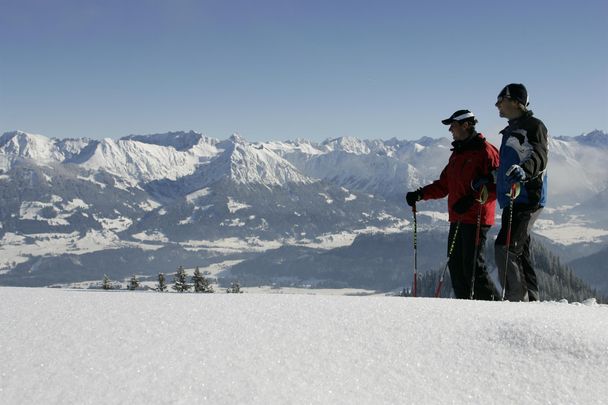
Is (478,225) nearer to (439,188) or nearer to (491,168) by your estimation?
(491,168)

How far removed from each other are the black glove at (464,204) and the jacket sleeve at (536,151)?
1239mm

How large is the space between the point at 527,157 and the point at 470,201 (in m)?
1.32

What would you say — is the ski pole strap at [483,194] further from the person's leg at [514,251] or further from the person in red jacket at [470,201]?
the person's leg at [514,251]

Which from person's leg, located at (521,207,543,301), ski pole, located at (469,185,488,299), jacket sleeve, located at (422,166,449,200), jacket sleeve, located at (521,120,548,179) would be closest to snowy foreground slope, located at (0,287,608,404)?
jacket sleeve, located at (521,120,548,179)

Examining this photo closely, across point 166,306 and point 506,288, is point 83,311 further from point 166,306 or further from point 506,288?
point 506,288

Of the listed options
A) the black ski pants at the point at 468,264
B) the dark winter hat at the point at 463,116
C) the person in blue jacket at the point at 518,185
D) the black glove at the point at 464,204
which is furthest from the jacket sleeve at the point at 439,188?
the person in blue jacket at the point at 518,185

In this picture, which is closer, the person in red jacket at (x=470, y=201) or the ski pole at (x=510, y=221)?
the ski pole at (x=510, y=221)

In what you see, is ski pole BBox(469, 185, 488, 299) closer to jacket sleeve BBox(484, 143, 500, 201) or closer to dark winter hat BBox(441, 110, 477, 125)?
jacket sleeve BBox(484, 143, 500, 201)

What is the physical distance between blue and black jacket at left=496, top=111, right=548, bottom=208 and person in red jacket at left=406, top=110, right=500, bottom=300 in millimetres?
698

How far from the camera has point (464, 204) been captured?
8.19 m

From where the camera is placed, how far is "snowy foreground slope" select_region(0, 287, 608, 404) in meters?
3.27

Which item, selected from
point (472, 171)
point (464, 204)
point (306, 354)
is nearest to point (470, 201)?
point (464, 204)

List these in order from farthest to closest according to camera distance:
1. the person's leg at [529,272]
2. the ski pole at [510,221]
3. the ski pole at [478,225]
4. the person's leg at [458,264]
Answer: the person's leg at [458,264], the ski pole at [478,225], the person's leg at [529,272], the ski pole at [510,221]

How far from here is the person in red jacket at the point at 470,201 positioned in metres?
7.96
